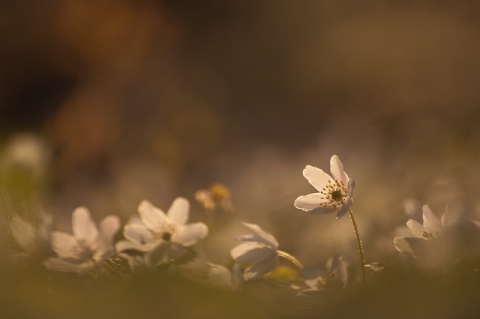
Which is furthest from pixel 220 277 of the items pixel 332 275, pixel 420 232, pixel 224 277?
pixel 420 232

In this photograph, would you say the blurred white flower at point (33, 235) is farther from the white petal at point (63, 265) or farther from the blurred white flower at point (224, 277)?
the blurred white flower at point (224, 277)

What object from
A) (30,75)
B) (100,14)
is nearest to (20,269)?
(30,75)

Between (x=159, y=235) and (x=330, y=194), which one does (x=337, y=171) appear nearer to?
(x=330, y=194)

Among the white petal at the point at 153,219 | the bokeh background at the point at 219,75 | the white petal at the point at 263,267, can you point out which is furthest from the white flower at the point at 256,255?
the bokeh background at the point at 219,75

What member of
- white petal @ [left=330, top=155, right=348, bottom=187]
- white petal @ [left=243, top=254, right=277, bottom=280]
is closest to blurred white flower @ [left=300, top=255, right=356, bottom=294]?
white petal @ [left=243, top=254, right=277, bottom=280]

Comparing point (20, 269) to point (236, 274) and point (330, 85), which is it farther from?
point (330, 85)

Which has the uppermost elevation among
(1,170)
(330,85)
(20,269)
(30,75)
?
(330,85)
